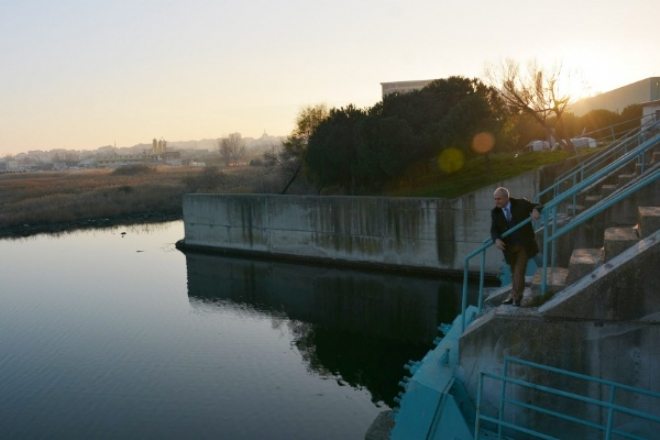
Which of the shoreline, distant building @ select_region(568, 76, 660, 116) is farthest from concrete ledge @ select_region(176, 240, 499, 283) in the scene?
distant building @ select_region(568, 76, 660, 116)

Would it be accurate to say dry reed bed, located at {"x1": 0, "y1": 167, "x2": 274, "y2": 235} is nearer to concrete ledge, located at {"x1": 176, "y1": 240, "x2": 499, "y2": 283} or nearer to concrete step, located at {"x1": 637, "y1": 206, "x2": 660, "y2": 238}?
concrete ledge, located at {"x1": 176, "y1": 240, "x2": 499, "y2": 283}

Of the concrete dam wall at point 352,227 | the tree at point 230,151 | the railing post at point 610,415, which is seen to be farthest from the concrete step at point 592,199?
the tree at point 230,151

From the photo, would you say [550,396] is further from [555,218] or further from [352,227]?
[352,227]

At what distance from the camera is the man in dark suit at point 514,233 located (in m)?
5.98

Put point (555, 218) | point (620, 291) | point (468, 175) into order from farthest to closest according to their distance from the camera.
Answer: point (468, 175) → point (555, 218) → point (620, 291)

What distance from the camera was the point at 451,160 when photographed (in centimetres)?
2247

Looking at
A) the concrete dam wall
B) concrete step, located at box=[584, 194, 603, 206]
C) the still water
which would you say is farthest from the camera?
the concrete dam wall

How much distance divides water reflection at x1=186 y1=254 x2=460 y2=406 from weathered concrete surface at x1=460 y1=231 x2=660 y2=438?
5.49m

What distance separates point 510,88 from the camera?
26.0m

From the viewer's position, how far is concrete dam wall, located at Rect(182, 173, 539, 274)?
729 inches

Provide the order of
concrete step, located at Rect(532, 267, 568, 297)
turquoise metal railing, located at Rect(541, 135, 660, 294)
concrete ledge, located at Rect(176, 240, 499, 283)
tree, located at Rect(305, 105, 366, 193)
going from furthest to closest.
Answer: tree, located at Rect(305, 105, 366, 193), concrete ledge, located at Rect(176, 240, 499, 283), concrete step, located at Rect(532, 267, 568, 297), turquoise metal railing, located at Rect(541, 135, 660, 294)

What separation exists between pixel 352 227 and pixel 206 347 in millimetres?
9062

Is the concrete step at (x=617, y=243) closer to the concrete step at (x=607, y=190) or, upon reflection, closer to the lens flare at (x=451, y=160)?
the concrete step at (x=607, y=190)

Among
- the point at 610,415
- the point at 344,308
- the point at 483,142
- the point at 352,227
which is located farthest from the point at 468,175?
the point at 610,415
